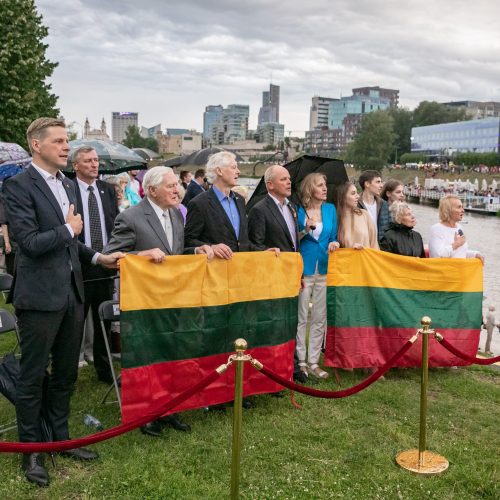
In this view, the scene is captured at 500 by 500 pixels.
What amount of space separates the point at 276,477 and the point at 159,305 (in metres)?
1.54

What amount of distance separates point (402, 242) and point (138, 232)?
3.16 metres

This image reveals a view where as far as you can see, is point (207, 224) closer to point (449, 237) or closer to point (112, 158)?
point (449, 237)

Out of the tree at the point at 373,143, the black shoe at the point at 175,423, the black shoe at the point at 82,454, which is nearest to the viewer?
the black shoe at the point at 82,454

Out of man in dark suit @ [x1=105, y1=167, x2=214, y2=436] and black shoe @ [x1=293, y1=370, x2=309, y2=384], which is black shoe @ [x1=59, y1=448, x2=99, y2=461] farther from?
black shoe @ [x1=293, y1=370, x2=309, y2=384]

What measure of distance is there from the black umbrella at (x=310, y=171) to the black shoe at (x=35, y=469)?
Answer: 3.64 metres

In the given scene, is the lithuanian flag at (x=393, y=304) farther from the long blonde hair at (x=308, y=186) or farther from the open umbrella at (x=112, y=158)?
the open umbrella at (x=112, y=158)

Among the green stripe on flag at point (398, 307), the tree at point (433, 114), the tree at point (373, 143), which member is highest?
the tree at point (433, 114)

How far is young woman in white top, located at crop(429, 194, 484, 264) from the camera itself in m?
6.64

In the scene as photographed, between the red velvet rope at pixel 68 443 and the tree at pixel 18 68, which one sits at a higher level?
the tree at pixel 18 68

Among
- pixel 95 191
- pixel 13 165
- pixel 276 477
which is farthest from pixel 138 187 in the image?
pixel 276 477

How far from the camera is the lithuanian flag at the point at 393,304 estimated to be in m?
6.04

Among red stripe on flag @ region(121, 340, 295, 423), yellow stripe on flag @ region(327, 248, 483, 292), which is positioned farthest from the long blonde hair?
red stripe on flag @ region(121, 340, 295, 423)

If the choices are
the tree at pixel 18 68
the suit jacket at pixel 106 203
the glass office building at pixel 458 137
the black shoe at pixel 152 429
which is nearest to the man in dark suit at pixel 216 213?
the suit jacket at pixel 106 203

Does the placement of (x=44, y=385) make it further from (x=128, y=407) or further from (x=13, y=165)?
(x=13, y=165)
